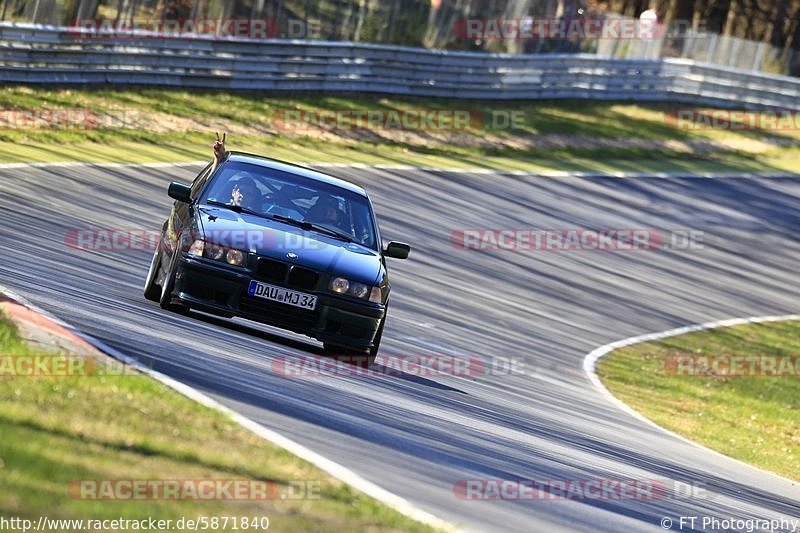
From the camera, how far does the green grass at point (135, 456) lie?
621cm

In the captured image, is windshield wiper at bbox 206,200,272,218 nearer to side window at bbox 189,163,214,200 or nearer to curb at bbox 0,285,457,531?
side window at bbox 189,163,214,200

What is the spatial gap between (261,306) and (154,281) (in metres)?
1.50

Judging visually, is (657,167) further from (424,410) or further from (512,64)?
(424,410)

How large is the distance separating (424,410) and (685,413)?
7.63 metres

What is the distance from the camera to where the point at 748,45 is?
4472 cm

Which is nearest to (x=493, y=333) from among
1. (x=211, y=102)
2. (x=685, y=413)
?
(x=685, y=413)

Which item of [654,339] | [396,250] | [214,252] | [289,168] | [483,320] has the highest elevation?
[289,168]

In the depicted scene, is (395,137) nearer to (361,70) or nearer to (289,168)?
(361,70)

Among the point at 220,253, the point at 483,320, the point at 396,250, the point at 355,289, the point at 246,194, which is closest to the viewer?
the point at 220,253

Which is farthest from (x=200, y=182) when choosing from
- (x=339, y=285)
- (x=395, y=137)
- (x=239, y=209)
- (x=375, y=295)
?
(x=395, y=137)

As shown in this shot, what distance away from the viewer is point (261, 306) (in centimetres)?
1159

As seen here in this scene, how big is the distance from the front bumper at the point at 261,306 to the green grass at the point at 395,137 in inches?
383

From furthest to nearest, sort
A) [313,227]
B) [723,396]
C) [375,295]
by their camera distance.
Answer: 1. [723,396]
2. [313,227]
3. [375,295]

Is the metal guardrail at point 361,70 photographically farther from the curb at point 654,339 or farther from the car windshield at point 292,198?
the car windshield at point 292,198
